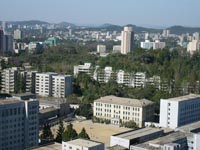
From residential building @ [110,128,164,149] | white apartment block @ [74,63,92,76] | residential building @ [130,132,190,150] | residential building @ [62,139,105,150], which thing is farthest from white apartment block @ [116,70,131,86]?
→ residential building @ [62,139,105,150]

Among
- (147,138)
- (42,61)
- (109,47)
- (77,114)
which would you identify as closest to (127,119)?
(77,114)

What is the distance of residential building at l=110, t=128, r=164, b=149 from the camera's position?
25.1 ft

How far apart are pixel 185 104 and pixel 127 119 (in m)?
1.97

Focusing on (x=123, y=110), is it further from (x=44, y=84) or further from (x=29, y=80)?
(x=29, y=80)

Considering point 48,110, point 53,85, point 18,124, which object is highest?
point 18,124

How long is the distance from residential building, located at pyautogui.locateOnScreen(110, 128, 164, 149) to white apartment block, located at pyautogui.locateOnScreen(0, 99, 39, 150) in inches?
68.9

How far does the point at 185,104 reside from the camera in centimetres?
1077

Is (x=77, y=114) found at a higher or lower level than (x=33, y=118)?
lower

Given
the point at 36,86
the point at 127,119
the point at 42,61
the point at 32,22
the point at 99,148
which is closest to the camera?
the point at 99,148

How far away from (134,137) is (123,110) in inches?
164

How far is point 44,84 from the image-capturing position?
15.5 meters

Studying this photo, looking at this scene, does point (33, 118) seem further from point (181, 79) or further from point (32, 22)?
point (32, 22)

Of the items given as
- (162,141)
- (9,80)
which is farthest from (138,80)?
(162,141)

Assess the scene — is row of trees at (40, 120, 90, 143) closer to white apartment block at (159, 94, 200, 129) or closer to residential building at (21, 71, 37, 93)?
white apartment block at (159, 94, 200, 129)
